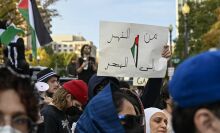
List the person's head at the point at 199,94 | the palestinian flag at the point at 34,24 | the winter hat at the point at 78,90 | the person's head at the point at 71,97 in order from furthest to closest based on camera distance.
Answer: the palestinian flag at the point at 34,24, the winter hat at the point at 78,90, the person's head at the point at 71,97, the person's head at the point at 199,94

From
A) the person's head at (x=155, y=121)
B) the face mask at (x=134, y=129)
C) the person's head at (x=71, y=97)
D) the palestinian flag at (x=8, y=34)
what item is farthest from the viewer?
the person's head at (x=71, y=97)

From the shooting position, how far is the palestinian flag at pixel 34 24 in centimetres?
730

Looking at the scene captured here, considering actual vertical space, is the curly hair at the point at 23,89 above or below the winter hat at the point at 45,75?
above

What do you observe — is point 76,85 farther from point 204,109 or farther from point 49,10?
point 49,10

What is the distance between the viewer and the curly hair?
2549mm

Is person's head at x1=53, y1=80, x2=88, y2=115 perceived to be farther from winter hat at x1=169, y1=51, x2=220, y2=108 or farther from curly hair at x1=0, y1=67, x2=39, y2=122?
winter hat at x1=169, y1=51, x2=220, y2=108

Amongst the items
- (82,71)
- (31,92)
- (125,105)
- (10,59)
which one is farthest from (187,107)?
(82,71)

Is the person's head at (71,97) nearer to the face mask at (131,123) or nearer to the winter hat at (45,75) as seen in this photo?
the winter hat at (45,75)

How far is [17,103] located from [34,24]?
16.6 ft

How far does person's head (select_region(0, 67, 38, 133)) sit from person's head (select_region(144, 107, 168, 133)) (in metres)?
2.34

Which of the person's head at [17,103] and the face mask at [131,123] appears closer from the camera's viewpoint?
the person's head at [17,103]

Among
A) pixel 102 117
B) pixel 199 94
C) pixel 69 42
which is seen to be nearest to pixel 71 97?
pixel 102 117

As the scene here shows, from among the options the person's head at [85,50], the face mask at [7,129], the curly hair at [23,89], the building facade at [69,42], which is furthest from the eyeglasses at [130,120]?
the building facade at [69,42]

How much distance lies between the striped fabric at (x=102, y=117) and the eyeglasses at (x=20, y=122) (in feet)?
2.38
